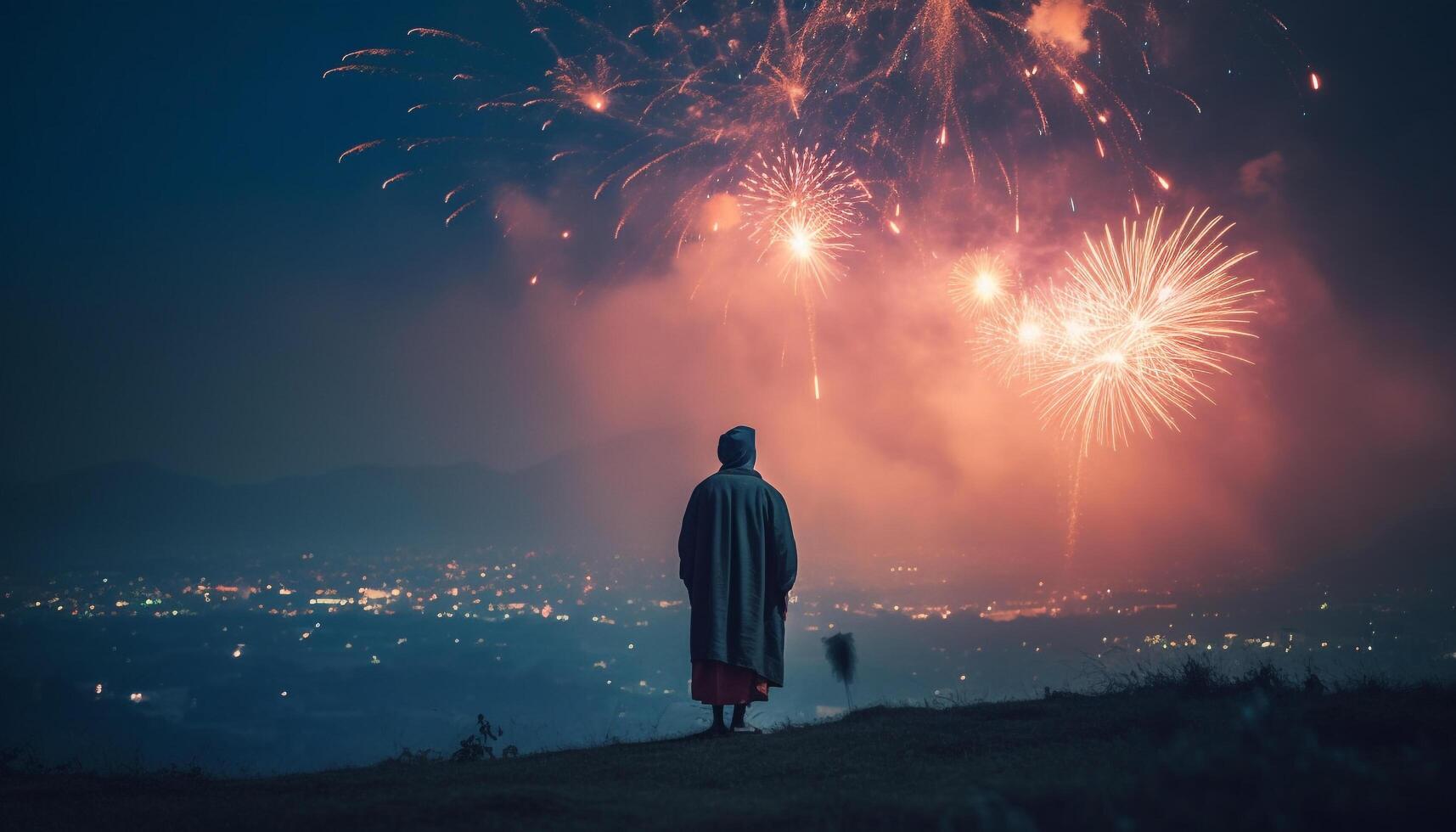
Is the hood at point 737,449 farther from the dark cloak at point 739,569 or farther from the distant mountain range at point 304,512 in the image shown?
the distant mountain range at point 304,512

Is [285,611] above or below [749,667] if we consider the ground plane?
above

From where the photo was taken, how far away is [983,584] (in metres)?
54.6

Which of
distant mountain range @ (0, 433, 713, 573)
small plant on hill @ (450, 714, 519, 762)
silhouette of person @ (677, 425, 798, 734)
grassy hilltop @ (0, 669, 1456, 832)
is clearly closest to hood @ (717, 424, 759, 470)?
silhouette of person @ (677, 425, 798, 734)

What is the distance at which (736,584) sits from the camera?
7605mm

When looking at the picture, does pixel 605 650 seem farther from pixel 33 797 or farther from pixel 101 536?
pixel 101 536

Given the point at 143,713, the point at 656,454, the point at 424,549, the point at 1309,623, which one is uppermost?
the point at 656,454

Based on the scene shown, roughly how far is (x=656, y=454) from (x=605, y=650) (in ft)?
338

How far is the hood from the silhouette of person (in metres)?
0.10

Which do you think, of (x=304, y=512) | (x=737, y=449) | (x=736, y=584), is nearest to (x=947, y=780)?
(x=736, y=584)

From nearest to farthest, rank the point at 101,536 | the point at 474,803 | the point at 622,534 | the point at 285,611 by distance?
the point at 474,803
the point at 285,611
the point at 101,536
the point at 622,534

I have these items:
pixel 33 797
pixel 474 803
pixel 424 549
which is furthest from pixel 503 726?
pixel 424 549

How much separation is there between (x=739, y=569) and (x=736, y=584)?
0.14m

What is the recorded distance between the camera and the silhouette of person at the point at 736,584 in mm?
7398

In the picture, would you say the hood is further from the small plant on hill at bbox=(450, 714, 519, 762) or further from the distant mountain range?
Answer: the distant mountain range
